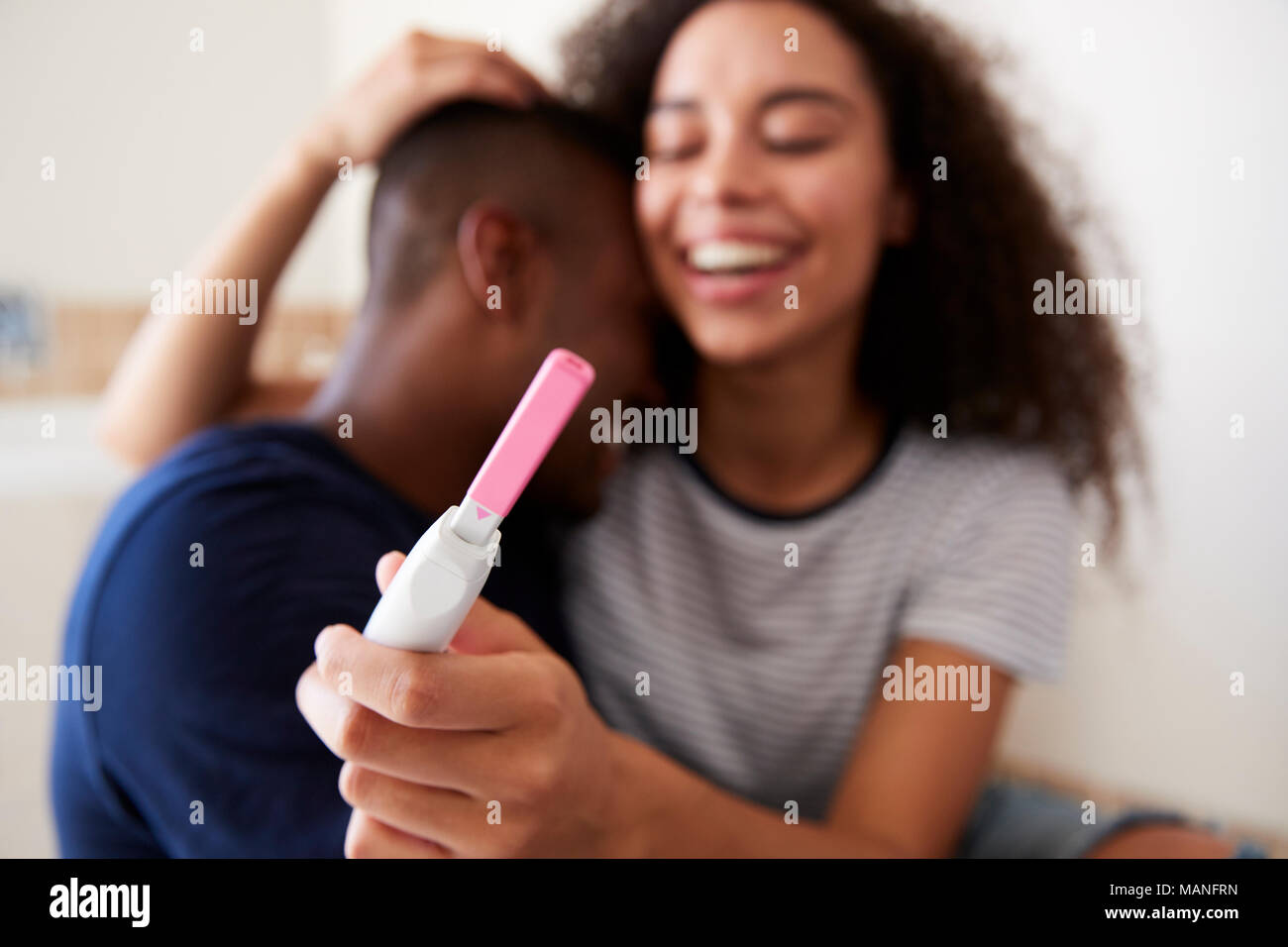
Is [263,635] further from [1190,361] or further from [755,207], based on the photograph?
[1190,361]

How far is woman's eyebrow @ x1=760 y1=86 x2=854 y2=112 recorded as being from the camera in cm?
75

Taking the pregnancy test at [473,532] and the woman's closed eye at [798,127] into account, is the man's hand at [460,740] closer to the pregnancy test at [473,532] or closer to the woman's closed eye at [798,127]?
the pregnancy test at [473,532]

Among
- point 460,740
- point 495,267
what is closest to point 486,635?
point 460,740

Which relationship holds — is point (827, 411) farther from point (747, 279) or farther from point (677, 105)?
point (677, 105)

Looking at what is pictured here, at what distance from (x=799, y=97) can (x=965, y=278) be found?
27 cm

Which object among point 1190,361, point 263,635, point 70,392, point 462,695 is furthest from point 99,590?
point 70,392

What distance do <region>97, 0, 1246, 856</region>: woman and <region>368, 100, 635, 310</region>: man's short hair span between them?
0.08 feet

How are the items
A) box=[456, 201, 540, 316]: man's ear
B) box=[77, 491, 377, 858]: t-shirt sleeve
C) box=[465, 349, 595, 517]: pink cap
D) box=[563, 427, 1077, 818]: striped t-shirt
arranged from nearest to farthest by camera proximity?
box=[465, 349, 595, 517]: pink cap < box=[77, 491, 377, 858]: t-shirt sleeve < box=[456, 201, 540, 316]: man's ear < box=[563, 427, 1077, 818]: striped t-shirt

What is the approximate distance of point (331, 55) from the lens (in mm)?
2326

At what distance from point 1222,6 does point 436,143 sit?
2.32 ft

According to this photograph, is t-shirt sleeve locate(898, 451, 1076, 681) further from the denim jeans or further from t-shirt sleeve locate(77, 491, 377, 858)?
t-shirt sleeve locate(77, 491, 377, 858)

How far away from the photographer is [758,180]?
0.75m

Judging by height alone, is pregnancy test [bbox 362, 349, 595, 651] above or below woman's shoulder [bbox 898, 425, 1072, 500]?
below

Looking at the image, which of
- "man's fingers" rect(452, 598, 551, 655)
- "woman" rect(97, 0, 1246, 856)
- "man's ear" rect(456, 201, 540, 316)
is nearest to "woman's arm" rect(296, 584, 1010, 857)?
"man's fingers" rect(452, 598, 551, 655)
